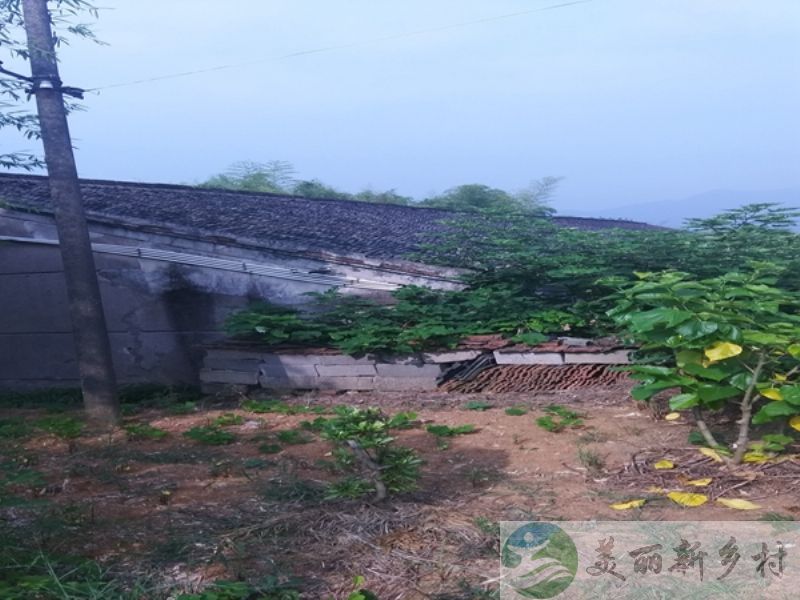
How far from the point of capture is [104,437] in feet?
21.4

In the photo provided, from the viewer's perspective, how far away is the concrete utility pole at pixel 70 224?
657 cm

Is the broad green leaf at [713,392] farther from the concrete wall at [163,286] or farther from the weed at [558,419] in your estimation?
the concrete wall at [163,286]

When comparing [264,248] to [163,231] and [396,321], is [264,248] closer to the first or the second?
[163,231]

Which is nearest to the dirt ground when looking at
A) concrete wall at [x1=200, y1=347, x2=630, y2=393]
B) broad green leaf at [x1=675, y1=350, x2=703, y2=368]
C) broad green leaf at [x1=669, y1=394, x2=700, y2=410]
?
broad green leaf at [x1=669, y1=394, x2=700, y2=410]

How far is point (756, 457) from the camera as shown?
485 cm

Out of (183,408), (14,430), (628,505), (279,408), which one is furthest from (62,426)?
(628,505)

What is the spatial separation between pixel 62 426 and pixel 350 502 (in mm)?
3475

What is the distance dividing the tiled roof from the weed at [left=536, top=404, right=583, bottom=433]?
3447mm

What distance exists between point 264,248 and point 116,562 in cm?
573

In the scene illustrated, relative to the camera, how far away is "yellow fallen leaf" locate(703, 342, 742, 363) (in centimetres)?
484

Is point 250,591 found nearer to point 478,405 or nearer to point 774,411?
point 774,411

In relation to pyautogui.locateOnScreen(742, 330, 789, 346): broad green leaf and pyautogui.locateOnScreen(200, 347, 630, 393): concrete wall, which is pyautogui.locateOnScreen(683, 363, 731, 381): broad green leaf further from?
pyautogui.locateOnScreen(200, 347, 630, 393): concrete wall

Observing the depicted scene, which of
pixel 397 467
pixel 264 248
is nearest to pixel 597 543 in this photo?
pixel 397 467

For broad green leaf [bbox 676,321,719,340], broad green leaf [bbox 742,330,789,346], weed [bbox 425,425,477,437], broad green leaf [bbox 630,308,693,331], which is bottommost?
weed [bbox 425,425,477,437]
